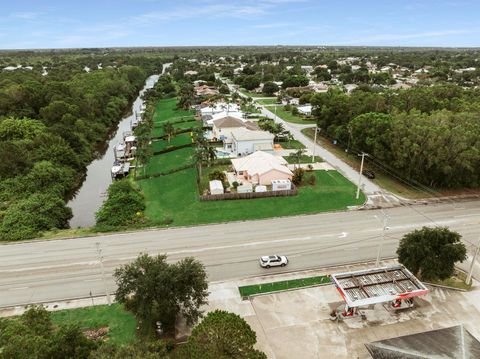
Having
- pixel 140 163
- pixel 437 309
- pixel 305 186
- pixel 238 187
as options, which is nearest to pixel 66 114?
pixel 140 163

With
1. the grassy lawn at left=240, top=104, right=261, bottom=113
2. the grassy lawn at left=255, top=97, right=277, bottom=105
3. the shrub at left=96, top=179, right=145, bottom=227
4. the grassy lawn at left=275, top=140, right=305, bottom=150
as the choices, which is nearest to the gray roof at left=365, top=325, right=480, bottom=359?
the shrub at left=96, top=179, right=145, bottom=227

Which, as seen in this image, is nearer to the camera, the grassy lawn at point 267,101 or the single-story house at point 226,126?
the single-story house at point 226,126

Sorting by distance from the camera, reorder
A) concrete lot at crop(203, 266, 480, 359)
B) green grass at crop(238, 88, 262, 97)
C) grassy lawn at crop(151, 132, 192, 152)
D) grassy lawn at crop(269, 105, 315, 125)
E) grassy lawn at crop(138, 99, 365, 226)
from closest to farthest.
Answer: concrete lot at crop(203, 266, 480, 359), grassy lawn at crop(138, 99, 365, 226), grassy lawn at crop(151, 132, 192, 152), grassy lawn at crop(269, 105, 315, 125), green grass at crop(238, 88, 262, 97)

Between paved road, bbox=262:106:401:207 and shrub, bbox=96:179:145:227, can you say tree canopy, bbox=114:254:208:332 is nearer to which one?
shrub, bbox=96:179:145:227

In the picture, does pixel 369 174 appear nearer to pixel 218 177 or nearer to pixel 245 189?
pixel 245 189

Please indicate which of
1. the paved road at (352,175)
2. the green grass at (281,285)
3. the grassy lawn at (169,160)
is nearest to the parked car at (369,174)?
the paved road at (352,175)

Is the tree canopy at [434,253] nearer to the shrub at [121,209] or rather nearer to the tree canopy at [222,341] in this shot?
the tree canopy at [222,341]

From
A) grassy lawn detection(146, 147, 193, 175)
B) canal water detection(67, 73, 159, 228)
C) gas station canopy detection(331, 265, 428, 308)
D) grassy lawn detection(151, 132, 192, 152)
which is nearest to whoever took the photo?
gas station canopy detection(331, 265, 428, 308)
